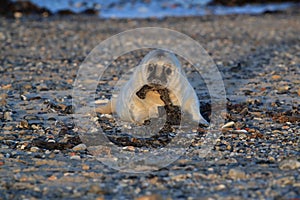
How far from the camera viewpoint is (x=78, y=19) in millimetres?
14469

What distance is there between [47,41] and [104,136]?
6224mm

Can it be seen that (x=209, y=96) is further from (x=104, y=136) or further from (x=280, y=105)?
(x=104, y=136)

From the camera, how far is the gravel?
3.65 metres

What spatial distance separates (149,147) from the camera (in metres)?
4.61

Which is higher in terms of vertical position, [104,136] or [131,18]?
[131,18]

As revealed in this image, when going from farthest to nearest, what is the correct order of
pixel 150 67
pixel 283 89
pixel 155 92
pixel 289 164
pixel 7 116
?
1. pixel 283 89
2. pixel 7 116
3. pixel 155 92
4. pixel 150 67
5. pixel 289 164

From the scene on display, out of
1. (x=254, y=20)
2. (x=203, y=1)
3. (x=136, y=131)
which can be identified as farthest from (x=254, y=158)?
(x=203, y=1)

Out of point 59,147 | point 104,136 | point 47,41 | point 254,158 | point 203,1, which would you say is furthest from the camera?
point 203,1

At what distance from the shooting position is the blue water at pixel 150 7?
16.3 meters

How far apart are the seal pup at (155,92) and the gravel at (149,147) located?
1.10 ft

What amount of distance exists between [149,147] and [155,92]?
805 millimetres

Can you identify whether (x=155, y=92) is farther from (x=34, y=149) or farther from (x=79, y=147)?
(x=34, y=149)

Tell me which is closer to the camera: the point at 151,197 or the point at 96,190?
the point at 151,197

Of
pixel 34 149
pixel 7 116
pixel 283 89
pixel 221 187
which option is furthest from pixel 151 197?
pixel 283 89
